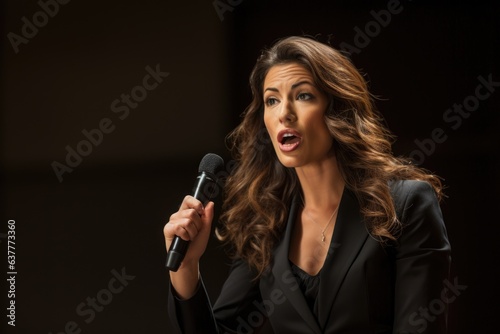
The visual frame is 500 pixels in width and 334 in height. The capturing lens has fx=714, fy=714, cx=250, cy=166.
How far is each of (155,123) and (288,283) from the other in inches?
28.1

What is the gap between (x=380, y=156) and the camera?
5.08 ft

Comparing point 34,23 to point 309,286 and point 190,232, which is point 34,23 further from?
point 309,286

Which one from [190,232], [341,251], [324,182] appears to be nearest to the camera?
[190,232]

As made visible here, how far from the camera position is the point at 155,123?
2004 millimetres

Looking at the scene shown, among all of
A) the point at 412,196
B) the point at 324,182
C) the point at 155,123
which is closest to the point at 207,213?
the point at 324,182

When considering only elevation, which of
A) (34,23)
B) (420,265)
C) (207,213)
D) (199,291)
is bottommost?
(420,265)

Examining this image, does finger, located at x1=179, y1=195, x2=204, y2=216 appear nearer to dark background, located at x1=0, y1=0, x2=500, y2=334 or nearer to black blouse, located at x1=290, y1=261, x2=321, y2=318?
black blouse, located at x1=290, y1=261, x2=321, y2=318

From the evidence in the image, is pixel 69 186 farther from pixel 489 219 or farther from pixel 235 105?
pixel 489 219

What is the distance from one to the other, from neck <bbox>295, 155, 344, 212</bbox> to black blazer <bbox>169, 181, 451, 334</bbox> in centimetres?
4

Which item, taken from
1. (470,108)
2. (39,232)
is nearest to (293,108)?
(470,108)

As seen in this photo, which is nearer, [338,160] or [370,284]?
[370,284]

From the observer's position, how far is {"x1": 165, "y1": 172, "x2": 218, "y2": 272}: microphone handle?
1318 millimetres

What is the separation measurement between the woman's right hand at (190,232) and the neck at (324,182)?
0.24 metres

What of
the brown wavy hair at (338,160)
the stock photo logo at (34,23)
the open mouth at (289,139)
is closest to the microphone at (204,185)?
the open mouth at (289,139)
